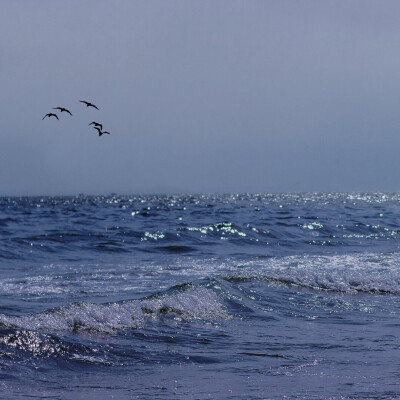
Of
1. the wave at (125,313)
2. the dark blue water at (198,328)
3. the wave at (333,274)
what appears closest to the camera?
the dark blue water at (198,328)

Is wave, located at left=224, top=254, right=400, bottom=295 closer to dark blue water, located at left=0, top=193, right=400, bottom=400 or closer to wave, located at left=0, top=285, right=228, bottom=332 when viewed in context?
A: dark blue water, located at left=0, top=193, right=400, bottom=400

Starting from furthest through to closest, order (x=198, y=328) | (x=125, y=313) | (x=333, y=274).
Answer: (x=333, y=274)
(x=125, y=313)
(x=198, y=328)

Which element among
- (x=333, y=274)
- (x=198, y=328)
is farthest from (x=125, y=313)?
(x=333, y=274)

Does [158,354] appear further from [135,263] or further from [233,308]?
[135,263]

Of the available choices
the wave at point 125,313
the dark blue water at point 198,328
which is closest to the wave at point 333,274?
the dark blue water at point 198,328

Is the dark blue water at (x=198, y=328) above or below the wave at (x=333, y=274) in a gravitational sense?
below

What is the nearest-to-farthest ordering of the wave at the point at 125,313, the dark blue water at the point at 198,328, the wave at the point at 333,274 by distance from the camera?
the dark blue water at the point at 198,328 < the wave at the point at 125,313 < the wave at the point at 333,274

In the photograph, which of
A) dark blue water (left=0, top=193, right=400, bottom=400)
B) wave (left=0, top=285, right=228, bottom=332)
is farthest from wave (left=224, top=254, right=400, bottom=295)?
wave (left=0, top=285, right=228, bottom=332)

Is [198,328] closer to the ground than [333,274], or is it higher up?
closer to the ground

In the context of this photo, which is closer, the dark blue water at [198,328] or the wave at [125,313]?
the dark blue water at [198,328]

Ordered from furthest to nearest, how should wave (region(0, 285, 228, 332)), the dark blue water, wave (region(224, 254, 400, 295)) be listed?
wave (region(224, 254, 400, 295)) → wave (region(0, 285, 228, 332)) → the dark blue water

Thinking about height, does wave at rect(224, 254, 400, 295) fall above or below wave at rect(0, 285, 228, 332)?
above

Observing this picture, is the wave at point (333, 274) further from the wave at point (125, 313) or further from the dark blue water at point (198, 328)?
the wave at point (125, 313)

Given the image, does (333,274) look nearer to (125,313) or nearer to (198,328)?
(198,328)
